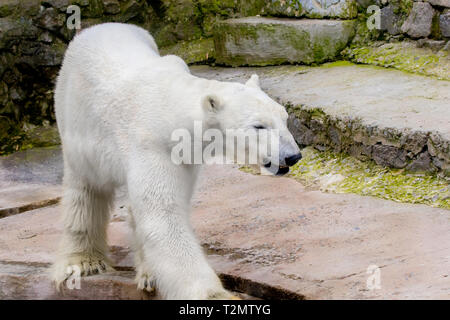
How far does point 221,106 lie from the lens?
307 centimetres

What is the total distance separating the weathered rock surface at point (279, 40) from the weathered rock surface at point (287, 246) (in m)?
1.74

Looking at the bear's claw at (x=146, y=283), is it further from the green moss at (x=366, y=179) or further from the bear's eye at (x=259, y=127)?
the green moss at (x=366, y=179)

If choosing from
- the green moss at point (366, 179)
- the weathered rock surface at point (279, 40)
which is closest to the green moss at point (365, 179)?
the green moss at point (366, 179)

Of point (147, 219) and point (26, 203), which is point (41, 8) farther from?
point (147, 219)

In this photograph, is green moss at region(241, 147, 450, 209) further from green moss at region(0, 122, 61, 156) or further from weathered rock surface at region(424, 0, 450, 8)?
green moss at region(0, 122, 61, 156)

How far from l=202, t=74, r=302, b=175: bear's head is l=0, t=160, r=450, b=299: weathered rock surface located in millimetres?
627

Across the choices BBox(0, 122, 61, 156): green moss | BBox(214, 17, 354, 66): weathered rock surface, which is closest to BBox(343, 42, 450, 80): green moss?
BBox(214, 17, 354, 66): weathered rock surface

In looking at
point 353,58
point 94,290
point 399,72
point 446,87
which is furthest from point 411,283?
point 353,58

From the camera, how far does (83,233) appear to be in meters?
3.90

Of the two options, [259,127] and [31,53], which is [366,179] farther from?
[31,53]

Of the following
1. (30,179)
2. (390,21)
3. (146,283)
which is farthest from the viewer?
(390,21)

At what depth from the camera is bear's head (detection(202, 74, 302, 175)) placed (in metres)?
2.95

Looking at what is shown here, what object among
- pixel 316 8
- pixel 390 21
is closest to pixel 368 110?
pixel 390 21

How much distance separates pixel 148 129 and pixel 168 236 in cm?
46
